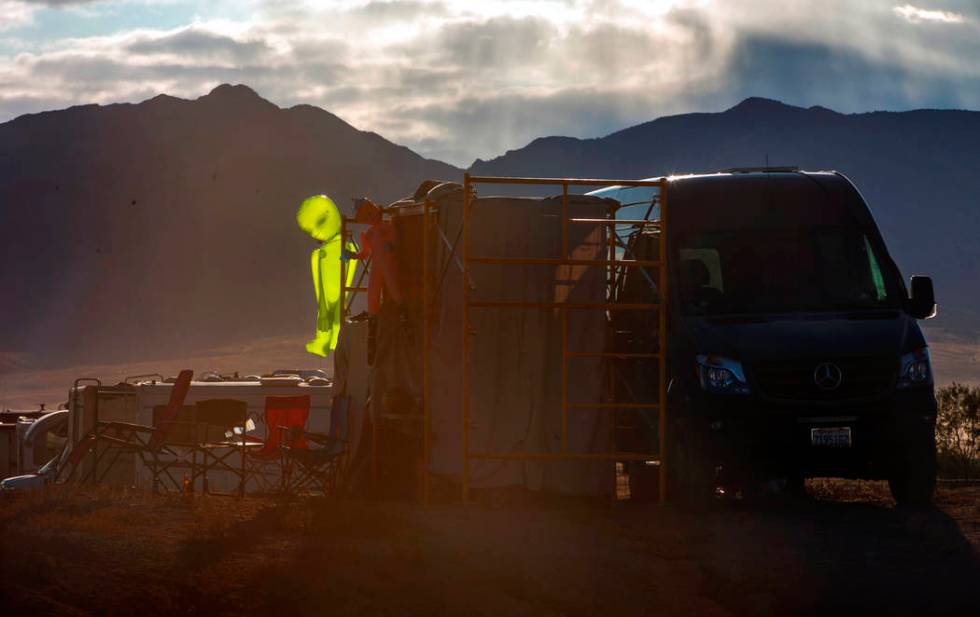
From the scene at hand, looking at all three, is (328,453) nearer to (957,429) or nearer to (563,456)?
(563,456)

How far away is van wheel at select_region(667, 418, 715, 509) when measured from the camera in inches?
476

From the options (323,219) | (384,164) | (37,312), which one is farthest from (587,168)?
(323,219)

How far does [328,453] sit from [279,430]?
3.27ft

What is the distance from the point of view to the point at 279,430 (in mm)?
15453

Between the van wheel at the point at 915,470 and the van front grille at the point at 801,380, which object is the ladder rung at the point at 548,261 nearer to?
the van front grille at the point at 801,380

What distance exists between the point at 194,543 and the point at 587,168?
157 m

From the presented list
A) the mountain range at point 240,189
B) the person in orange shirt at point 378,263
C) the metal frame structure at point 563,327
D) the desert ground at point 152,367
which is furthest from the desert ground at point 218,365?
the metal frame structure at point 563,327

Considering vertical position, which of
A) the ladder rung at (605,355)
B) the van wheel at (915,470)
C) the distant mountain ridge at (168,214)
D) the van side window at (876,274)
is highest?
the distant mountain ridge at (168,214)

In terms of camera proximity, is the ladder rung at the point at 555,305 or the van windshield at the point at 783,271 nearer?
the ladder rung at the point at 555,305

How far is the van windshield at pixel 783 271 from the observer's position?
41.4 ft

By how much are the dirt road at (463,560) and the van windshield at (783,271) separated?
1827 mm

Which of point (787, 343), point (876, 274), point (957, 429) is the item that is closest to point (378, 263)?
point (787, 343)

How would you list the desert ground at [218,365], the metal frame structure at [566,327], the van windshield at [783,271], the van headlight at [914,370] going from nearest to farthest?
the van headlight at [914,370], the metal frame structure at [566,327], the van windshield at [783,271], the desert ground at [218,365]

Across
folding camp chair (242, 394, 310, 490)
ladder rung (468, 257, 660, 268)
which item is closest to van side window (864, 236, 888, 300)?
ladder rung (468, 257, 660, 268)
